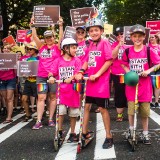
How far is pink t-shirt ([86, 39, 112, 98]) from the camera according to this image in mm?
5672

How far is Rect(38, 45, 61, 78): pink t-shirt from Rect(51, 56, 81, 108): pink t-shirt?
160 centimetres

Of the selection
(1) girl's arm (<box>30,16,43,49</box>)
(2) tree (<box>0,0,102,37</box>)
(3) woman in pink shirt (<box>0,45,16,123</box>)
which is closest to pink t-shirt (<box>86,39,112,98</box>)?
(1) girl's arm (<box>30,16,43,49</box>)

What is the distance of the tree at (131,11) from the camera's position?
2548 cm

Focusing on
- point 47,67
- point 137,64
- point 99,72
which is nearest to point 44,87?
point 47,67

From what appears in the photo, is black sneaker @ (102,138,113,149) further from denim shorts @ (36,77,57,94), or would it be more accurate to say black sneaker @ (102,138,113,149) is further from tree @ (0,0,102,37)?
tree @ (0,0,102,37)

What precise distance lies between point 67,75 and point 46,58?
70.8 inches

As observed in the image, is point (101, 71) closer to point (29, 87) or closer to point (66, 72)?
point (66, 72)

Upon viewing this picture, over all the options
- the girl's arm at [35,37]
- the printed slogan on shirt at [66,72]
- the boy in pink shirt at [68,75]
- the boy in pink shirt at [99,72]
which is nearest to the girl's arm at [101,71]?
the boy in pink shirt at [99,72]

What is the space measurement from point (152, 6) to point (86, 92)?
819 inches

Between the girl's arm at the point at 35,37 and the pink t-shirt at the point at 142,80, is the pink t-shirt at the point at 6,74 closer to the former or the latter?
the girl's arm at the point at 35,37

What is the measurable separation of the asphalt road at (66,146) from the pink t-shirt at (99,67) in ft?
2.83

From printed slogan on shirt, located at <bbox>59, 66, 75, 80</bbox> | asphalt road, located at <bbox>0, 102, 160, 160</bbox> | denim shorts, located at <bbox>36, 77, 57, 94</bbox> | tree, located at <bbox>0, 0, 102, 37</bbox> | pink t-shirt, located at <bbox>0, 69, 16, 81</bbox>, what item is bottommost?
asphalt road, located at <bbox>0, 102, 160, 160</bbox>

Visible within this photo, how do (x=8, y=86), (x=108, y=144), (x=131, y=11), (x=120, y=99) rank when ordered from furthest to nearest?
(x=131, y=11) → (x=8, y=86) → (x=120, y=99) → (x=108, y=144)

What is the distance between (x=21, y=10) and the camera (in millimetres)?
25531
